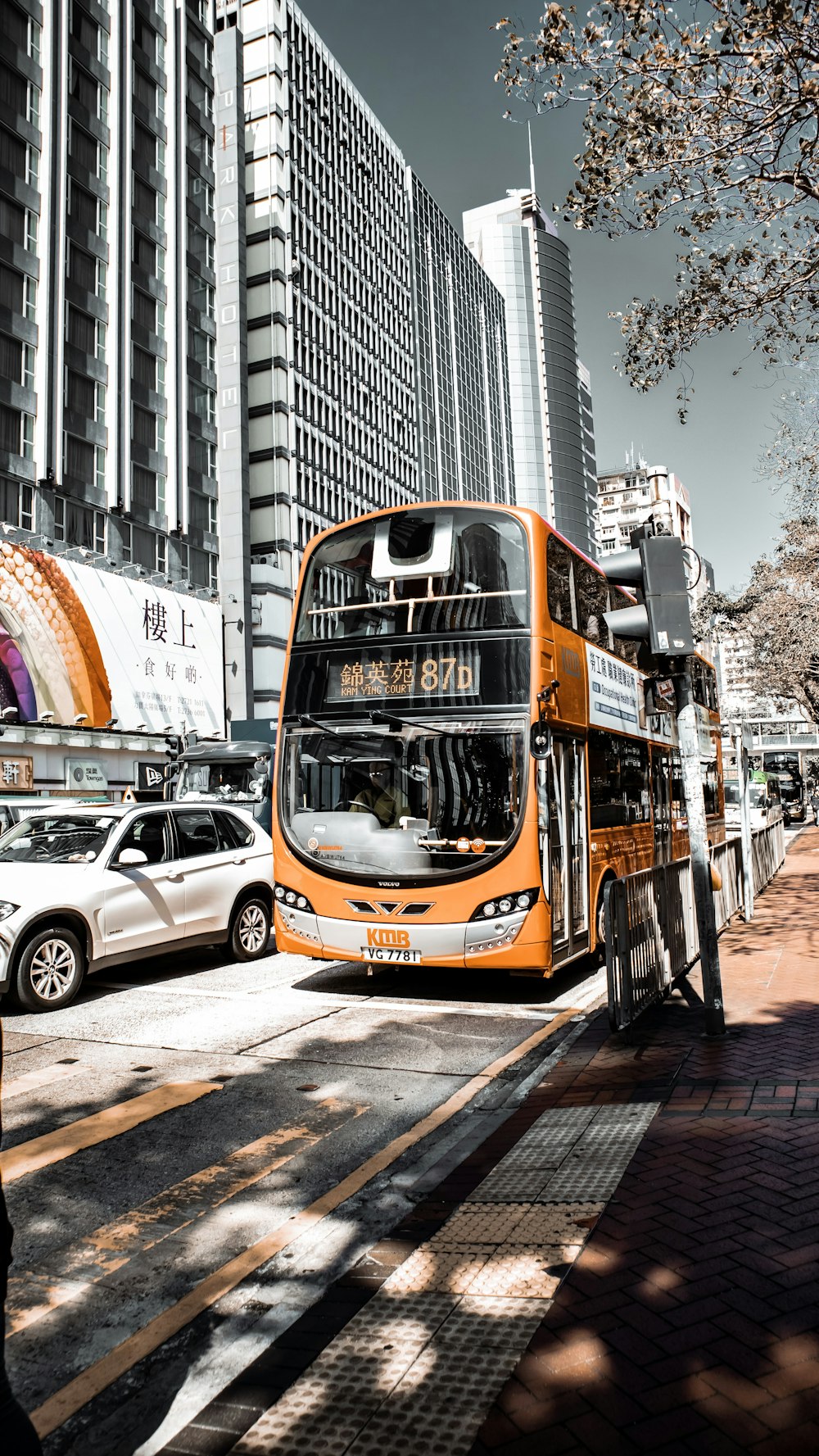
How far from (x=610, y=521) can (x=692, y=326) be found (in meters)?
155

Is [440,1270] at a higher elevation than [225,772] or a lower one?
lower

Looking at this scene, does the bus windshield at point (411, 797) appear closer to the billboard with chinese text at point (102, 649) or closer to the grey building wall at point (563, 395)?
the billboard with chinese text at point (102, 649)

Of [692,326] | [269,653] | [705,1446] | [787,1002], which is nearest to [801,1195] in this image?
[705,1446]

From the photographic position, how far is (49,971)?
8344mm

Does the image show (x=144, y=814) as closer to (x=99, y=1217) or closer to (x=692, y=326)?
(x=99, y=1217)

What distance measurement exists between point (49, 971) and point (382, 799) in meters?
3.14

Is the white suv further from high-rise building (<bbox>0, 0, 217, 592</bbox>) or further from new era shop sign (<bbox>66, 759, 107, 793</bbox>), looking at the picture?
high-rise building (<bbox>0, 0, 217, 592</bbox>)

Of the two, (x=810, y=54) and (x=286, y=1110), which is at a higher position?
(x=810, y=54)

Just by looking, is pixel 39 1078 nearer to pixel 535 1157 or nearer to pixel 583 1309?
pixel 535 1157

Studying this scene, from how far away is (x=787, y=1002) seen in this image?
24.8ft

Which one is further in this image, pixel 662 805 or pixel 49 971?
pixel 662 805

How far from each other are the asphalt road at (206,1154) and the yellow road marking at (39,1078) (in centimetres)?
3

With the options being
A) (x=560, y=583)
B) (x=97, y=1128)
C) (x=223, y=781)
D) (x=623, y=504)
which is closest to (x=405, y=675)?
(x=560, y=583)

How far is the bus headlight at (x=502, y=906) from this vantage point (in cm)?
823
